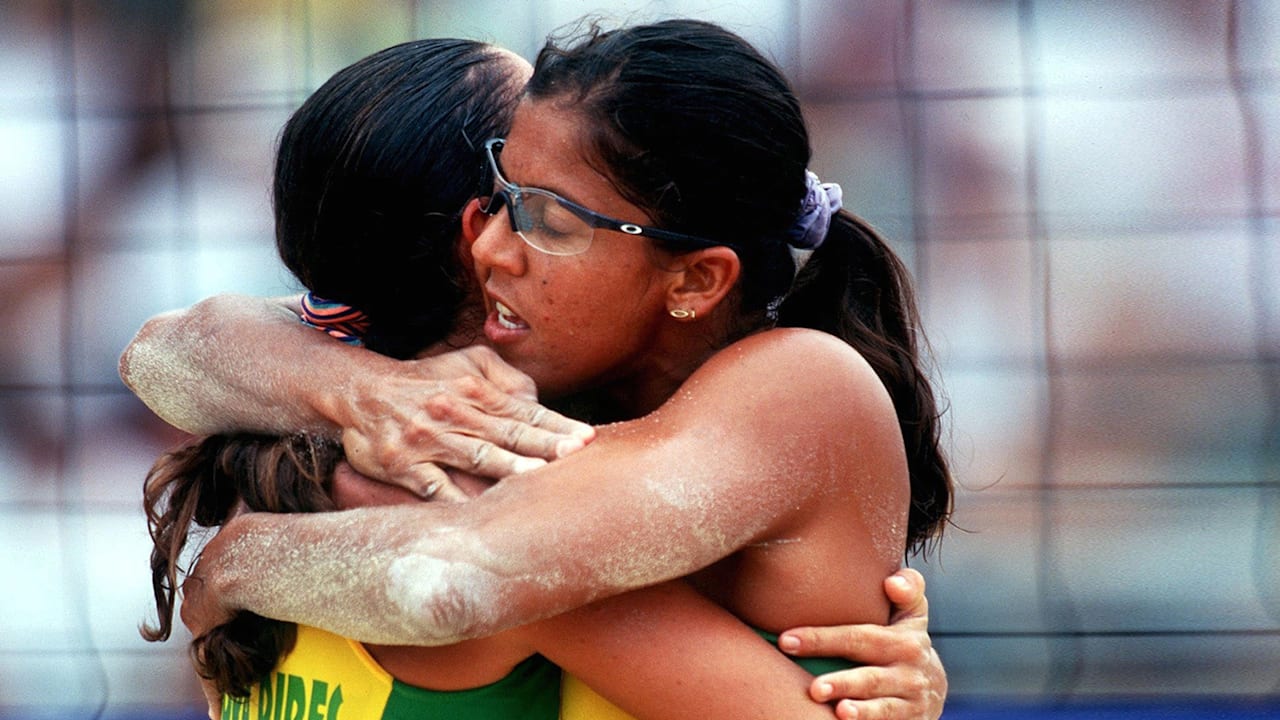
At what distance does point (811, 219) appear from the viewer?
204 centimetres

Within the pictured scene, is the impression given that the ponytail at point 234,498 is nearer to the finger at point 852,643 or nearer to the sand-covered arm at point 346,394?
the sand-covered arm at point 346,394

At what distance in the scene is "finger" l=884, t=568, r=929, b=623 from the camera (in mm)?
1915

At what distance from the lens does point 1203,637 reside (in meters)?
4.08

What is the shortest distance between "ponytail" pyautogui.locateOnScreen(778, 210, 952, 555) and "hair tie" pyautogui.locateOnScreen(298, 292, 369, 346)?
0.66 m

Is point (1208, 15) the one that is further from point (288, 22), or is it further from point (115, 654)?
point (115, 654)

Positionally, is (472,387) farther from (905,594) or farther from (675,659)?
(905,594)

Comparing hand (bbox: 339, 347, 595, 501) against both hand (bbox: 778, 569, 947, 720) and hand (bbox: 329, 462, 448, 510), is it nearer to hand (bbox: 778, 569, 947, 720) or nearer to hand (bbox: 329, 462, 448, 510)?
hand (bbox: 329, 462, 448, 510)

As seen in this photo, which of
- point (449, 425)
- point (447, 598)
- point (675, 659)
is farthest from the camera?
point (449, 425)

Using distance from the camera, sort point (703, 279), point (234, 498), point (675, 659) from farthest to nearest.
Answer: point (234, 498)
point (703, 279)
point (675, 659)

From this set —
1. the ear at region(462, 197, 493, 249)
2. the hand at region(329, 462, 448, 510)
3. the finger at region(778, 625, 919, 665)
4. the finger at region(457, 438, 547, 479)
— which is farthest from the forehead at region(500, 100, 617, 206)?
the finger at region(778, 625, 919, 665)

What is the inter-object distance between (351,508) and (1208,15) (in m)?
3.28

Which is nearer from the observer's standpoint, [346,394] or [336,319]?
[346,394]


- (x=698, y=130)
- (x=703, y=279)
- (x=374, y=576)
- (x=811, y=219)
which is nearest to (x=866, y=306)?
(x=811, y=219)

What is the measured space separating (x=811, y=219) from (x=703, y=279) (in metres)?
0.19
